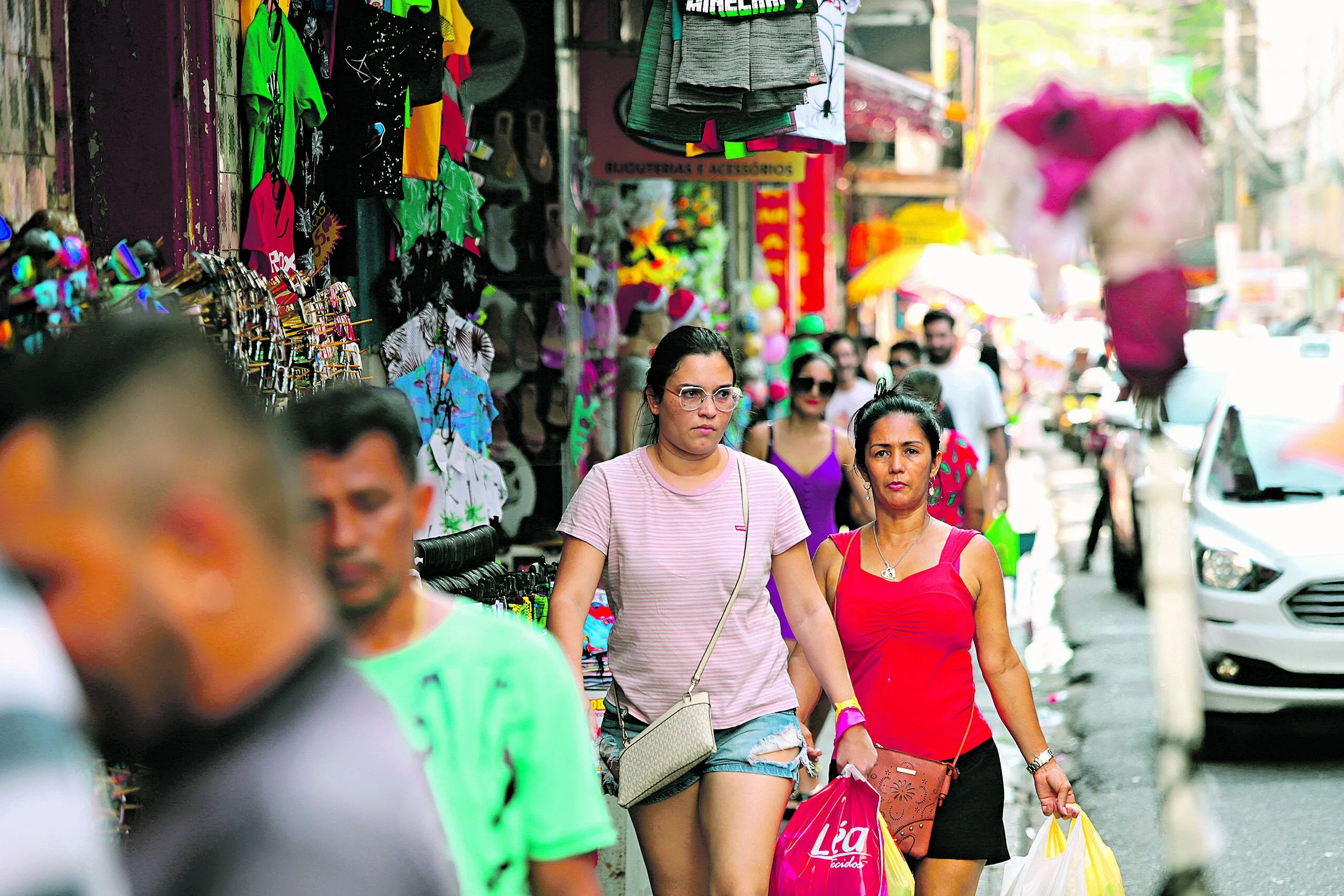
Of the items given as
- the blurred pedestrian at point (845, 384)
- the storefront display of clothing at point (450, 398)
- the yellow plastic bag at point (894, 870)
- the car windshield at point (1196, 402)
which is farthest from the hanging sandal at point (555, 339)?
the car windshield at point (1196, 402)

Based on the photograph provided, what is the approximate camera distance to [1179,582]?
2.94 metres

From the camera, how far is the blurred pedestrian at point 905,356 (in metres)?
12.1

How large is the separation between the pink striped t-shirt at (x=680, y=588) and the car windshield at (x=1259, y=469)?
15.1ft

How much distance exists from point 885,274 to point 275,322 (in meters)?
19.5

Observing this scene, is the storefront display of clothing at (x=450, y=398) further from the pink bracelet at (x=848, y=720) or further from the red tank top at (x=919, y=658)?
the pink bracelet at (x=848, y=720)

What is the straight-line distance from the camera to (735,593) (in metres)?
4.48

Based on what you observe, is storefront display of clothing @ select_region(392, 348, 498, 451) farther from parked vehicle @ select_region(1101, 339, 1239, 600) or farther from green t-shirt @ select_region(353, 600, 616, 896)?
parked vehicle @ select_region(1101, 339, 1239, 600)

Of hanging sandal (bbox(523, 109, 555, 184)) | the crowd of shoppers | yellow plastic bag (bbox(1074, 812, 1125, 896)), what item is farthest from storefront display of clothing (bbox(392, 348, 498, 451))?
yellow plastic bag (bbox(1074, 812, 1125, 896))

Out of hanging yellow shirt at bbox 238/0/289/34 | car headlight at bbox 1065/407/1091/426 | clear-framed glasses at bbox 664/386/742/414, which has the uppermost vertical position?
hanging yellow shirt at bbox 238/0/289/34

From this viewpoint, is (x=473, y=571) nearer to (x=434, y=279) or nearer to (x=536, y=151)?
(x=434, y=279)

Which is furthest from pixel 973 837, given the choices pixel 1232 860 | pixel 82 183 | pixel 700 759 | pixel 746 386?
pixel 746 386

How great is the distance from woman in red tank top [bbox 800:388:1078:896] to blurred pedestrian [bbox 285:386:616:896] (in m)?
2.54

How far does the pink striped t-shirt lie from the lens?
448 cm

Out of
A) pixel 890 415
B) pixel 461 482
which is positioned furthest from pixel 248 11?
pixel 461 482
